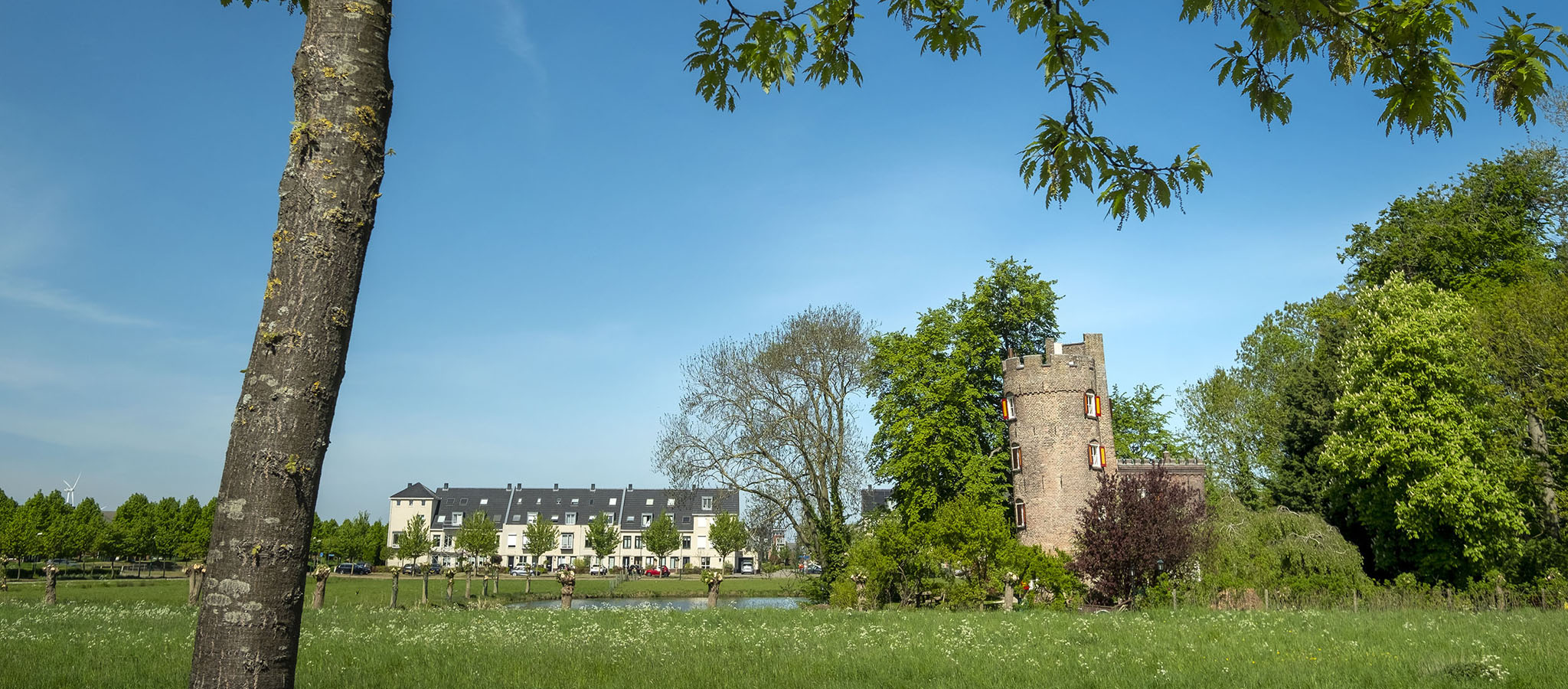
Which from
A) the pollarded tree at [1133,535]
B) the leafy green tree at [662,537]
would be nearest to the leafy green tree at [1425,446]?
the pollarded tree at [1133,535]

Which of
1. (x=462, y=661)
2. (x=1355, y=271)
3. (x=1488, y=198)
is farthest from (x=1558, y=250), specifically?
(x=462, y=661)

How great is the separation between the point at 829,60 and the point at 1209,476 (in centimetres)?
5141

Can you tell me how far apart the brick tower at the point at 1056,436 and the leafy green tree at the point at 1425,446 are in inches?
355

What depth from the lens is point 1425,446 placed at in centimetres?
3177

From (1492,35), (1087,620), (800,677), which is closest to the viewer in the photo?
(1492,35)

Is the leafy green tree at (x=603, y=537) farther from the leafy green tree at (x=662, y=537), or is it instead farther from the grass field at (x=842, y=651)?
the grass field at (x=842, y=651)

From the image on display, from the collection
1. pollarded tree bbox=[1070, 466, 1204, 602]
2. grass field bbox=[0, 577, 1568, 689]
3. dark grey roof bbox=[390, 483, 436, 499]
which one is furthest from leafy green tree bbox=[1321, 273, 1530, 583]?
dark grey roof bbox=[390, 483, 436, 499]

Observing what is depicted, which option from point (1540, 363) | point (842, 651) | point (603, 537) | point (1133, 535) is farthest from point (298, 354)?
point (603, 537)

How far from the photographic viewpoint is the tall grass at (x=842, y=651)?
396 inches

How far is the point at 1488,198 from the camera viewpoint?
4094 centimetres

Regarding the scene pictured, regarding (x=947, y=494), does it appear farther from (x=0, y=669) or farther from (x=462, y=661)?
(x=0, y=669)

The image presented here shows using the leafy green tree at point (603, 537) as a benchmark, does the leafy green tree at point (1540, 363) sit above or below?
above

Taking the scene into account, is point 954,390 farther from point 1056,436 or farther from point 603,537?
point 603,537

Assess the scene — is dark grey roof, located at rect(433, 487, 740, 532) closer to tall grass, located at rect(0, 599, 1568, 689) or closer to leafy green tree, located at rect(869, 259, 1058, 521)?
leafy green tree, located at rect(869, 259, 1058, 521)
